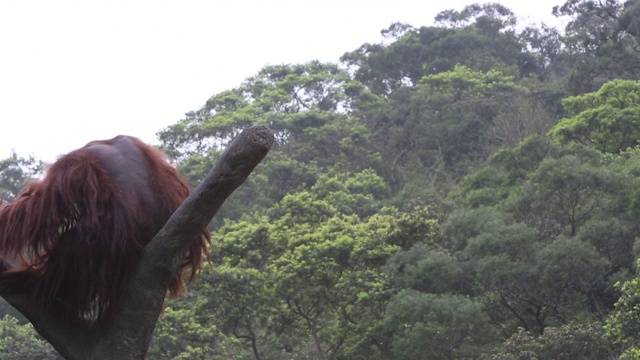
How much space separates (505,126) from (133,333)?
1027 inches

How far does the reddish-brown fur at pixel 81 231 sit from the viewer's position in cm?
213

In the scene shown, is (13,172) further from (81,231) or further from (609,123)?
(81,231)

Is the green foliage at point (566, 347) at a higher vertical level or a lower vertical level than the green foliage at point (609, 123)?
lower

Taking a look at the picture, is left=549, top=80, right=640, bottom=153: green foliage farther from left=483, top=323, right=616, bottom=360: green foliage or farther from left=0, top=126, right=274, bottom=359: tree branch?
left=0, top=126, right=274, bottom=359: tree branch

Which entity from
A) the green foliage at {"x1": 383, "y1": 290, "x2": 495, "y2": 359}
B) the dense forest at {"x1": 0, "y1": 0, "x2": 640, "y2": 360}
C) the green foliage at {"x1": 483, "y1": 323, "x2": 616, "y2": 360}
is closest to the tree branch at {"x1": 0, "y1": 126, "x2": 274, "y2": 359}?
the dense forest at {"x1": 0, "y1": 0, "x2": 640, "y2": 360}

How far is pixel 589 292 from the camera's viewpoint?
1556 centimetres

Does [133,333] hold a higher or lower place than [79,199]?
lower

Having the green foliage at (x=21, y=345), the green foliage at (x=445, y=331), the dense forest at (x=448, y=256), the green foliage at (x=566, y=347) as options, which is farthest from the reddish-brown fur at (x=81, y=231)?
the green foliage at (x=21, y=345)

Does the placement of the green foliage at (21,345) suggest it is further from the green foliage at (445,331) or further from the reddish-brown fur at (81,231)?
the reddish-brown fur at (81,231)

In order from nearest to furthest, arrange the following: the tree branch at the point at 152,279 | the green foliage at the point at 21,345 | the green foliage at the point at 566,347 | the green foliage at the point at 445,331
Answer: the tree branch at the point at 152,279
the green foliage at the point at 566,347
the green foliage at the point at 445,331
the green foliage at the point at 21,345

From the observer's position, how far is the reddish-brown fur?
2135 mm

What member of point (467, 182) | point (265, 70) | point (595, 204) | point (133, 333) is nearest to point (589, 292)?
point (595, 204)

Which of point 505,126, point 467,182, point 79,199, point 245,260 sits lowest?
point 79,199

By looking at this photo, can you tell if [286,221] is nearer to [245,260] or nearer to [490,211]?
[245,260]
